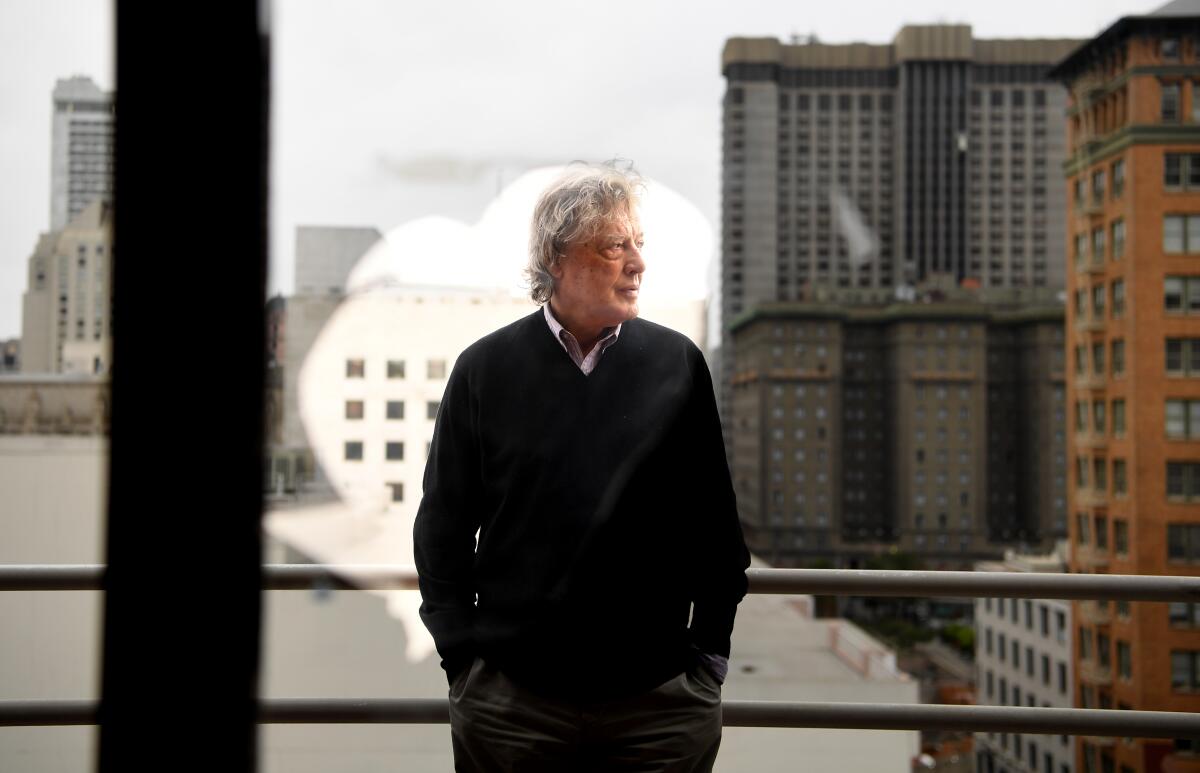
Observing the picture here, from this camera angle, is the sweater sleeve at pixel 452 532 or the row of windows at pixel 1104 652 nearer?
the sweater sleeve at pixel 452 532

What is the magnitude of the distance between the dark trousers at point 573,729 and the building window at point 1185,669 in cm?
3284

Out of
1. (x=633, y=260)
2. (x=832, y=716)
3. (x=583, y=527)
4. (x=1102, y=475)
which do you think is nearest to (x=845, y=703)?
(x=832, y=716)

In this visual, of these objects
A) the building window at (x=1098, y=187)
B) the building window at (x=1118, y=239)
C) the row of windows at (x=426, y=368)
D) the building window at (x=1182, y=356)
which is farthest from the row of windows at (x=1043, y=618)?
the row of windows at (x=426, y=368)

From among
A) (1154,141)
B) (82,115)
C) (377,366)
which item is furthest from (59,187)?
(1154,141)

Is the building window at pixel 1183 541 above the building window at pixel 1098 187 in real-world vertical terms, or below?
below

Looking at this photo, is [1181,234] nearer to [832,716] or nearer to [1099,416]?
[1099,416]

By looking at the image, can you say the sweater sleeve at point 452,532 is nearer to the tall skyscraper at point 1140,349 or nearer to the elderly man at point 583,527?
the elderly man at point 583,527

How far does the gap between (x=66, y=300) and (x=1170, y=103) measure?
117 ft

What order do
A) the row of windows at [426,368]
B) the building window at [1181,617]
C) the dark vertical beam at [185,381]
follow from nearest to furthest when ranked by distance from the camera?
the dark vertical beam at [185,381] → the row of windows at [426,368] → the building window at [1181,617]

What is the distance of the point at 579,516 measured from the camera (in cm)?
125

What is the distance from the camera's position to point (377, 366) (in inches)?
120

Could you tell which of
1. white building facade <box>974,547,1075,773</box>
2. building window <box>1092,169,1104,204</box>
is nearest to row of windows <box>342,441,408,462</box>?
white building facade <box>974,547,1075,773</box>

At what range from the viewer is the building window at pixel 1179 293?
110 ft

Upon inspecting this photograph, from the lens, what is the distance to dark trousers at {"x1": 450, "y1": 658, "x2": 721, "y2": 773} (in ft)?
4.15
